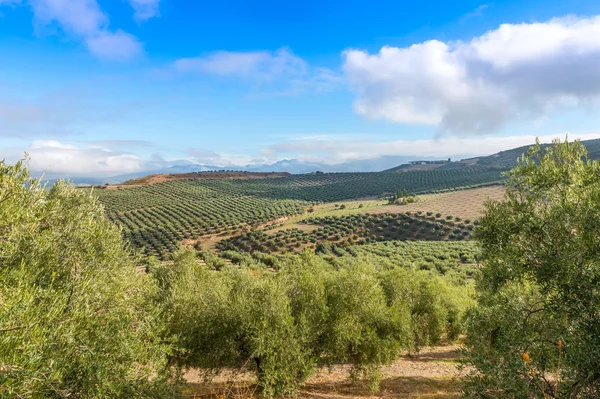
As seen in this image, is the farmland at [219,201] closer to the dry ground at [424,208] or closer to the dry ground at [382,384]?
the dry ground at [424,208]

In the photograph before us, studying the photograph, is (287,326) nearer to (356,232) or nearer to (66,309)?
(66,309)

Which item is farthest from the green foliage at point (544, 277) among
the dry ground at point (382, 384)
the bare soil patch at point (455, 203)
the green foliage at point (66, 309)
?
the bare soil patch at point (455, 203)

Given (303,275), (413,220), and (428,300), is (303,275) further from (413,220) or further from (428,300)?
(413,220)

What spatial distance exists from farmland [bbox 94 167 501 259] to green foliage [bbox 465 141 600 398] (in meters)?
56.3

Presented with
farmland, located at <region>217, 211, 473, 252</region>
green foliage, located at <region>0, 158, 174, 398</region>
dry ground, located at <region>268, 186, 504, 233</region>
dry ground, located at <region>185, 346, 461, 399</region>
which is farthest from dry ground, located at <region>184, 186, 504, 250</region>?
green foliage, located at <region>0, 158, 174, 398</region>

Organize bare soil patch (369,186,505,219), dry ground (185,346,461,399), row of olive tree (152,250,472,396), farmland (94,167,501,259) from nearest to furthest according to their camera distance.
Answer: row of olive tree (152,250,472,396) < dry ground (185,346,461,399) < farmland (94,167,501,259) < bare soil patch (369,186,505,219)

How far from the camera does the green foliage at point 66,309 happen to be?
796 centimetres

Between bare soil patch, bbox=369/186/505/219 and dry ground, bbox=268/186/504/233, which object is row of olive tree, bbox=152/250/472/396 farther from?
bare soil patch, bbox=369/186/505/219

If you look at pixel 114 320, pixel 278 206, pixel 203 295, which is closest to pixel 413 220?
pixel 278 206

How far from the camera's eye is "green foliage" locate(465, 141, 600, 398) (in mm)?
8688

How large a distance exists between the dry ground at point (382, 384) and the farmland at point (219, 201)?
4191cm

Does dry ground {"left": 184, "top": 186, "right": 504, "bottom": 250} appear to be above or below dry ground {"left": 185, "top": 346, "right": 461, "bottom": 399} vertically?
above

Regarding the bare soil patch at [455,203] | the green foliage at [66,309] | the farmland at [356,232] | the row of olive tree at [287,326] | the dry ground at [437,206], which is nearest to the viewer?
the green foliage at [66,309]

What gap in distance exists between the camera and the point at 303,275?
1938 centimetres
